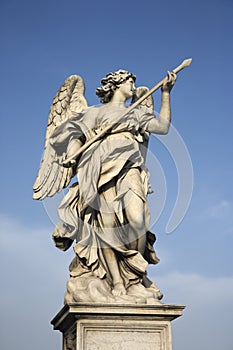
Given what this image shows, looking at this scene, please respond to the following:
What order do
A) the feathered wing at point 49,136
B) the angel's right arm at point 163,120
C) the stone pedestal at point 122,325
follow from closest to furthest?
1. the stone pedestal at point 122,325
2. the angel's right arm at point 163,120
3. the feathered wing at point 49,136

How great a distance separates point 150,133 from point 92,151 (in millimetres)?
1040

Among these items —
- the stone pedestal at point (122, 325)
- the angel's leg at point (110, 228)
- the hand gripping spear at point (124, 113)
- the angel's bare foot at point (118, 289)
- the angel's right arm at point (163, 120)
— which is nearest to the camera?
the stone pedestal at point (122, 325)

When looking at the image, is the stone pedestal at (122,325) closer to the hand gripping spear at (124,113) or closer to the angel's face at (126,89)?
the hand gripping spear at (124,113)

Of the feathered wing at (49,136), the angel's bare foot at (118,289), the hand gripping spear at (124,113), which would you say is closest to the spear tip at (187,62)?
the hand gripping spear at (124,113)

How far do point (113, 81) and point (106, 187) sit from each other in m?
1.63

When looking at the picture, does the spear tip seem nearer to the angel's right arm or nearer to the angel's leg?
the angel's right arm

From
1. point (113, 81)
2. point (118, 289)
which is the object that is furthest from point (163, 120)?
point (118, 289)

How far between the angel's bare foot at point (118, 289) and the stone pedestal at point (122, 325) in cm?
35

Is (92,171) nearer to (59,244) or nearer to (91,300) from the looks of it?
(59,244)

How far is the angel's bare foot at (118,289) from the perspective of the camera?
7648 millimetres

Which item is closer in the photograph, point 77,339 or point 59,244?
point 77,339

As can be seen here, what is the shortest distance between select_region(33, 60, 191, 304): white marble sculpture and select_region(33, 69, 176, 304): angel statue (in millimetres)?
13

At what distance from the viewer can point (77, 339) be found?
7168 mm

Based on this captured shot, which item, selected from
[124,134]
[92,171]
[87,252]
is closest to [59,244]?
[87,252]
